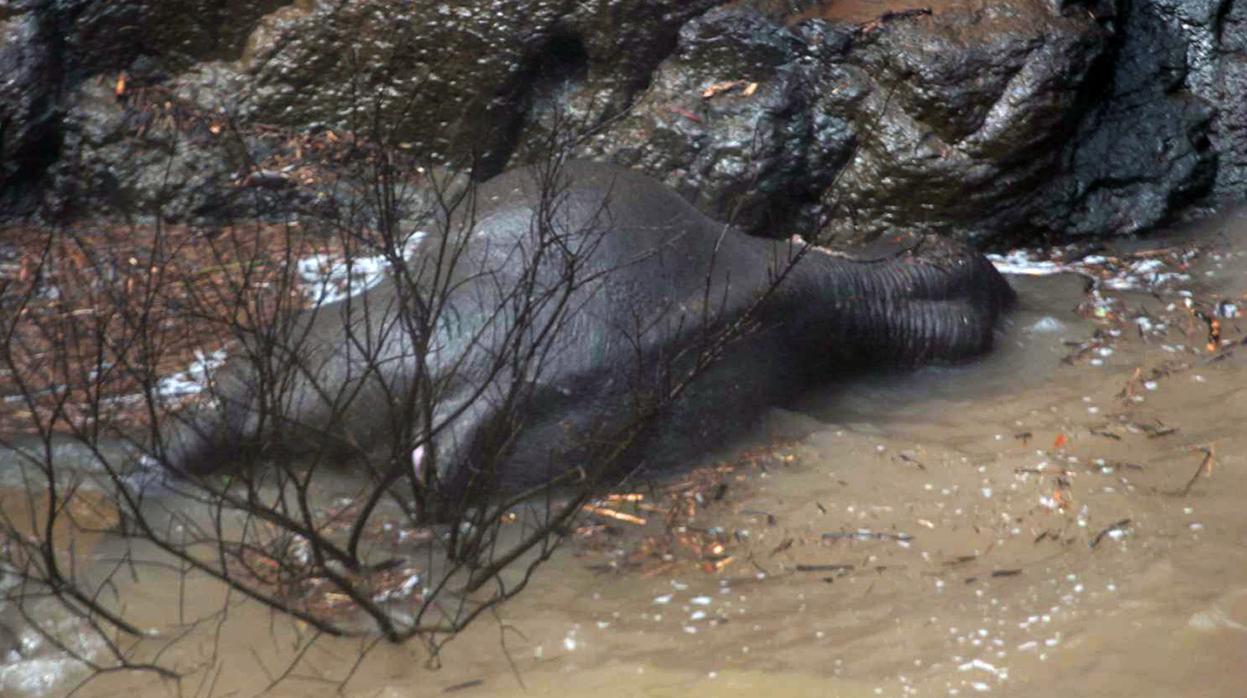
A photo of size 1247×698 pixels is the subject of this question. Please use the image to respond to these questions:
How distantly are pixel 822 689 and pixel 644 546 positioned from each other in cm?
106

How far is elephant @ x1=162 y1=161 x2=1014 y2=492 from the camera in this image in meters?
4.95

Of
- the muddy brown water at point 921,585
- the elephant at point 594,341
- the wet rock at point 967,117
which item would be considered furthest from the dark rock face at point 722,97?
the muddy brown water at point 921,585

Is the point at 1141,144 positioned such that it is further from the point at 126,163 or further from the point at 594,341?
the point at 126,163

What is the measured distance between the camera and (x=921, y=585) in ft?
14.6

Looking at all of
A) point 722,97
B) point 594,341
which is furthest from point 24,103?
point 594,341

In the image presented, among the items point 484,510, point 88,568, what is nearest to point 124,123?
point 88,568

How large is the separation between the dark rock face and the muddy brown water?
1511 mm

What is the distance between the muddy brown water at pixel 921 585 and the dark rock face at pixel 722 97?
151cm

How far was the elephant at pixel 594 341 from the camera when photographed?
4.95m

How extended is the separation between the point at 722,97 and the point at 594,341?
2.29 metres

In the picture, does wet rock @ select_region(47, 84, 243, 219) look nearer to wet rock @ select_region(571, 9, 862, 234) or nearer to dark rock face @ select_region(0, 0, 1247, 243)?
dark rock face @ select_region(0, 0, 1247, 243)

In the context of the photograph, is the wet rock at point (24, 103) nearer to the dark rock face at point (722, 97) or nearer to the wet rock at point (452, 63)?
the dark rock face at point (722, 97)

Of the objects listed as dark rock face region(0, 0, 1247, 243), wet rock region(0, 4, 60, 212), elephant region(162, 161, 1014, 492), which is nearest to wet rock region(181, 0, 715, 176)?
dark rock face region(0, 0, 1247, 243)

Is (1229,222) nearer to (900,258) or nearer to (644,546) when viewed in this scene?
(900,258)
